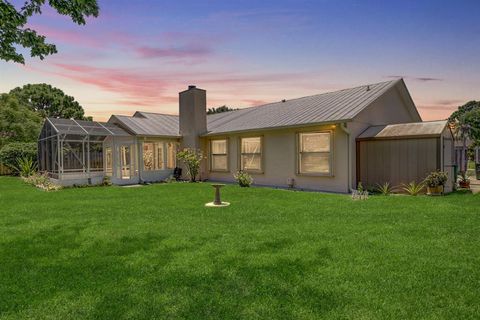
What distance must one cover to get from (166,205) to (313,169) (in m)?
6.89

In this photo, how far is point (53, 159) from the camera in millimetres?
17281

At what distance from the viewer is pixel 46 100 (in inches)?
1804

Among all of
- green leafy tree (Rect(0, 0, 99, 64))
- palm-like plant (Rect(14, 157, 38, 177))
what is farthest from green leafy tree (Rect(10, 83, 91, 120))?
green leafy tree (Rect(0, 0, 99, 64))

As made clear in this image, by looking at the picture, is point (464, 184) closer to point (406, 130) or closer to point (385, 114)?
point (406, 130)

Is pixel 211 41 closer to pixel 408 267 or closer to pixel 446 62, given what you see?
pixel 446 62

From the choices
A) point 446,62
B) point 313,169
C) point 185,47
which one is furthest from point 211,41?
point 446,62

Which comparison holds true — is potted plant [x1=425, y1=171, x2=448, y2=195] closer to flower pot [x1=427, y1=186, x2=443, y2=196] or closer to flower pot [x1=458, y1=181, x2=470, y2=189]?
flower pot [x1=427, y1=186, x2=443, y2=196]

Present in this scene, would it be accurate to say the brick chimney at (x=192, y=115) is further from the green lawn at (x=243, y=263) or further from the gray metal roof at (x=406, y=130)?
the green lawn at (x=243, y=263)

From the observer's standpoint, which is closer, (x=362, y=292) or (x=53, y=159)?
(x=362, y=292)

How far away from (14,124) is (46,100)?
18.7 metres

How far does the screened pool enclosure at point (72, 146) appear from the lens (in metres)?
16.6

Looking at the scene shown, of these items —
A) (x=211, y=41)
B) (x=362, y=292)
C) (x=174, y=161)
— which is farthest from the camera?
(x=174, y=161)

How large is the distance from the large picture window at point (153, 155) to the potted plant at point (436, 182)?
13.6 m

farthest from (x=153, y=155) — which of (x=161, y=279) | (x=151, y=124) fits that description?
→ (x=161, y=279)
